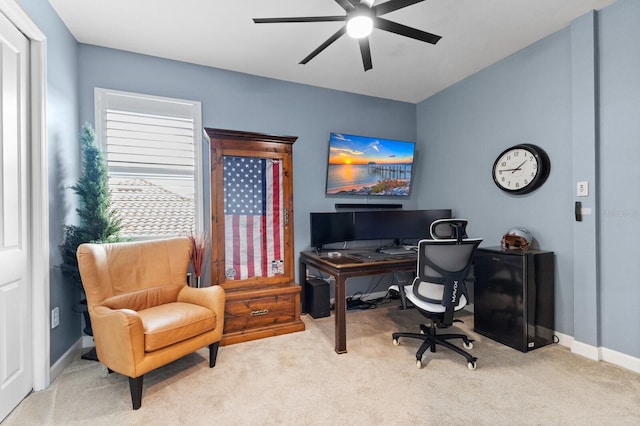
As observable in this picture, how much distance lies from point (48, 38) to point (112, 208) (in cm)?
144

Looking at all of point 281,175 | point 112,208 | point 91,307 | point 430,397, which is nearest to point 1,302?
point 91,307

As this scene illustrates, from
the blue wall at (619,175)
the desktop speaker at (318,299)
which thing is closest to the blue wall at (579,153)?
the blue wall at (619,175)

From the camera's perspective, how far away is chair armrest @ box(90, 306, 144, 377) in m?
1.82

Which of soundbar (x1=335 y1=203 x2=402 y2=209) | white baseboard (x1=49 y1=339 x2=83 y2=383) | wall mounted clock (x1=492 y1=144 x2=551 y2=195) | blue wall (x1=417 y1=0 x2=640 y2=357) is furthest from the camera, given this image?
soundbar (x1=335 y1=203 x2=402 y2=209)

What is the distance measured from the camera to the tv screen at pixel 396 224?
3617mm

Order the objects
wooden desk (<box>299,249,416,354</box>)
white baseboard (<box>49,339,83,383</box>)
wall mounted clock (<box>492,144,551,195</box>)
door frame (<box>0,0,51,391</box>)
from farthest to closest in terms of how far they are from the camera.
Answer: wall mounted clock (<box>492,144,551,195</box>) → wooden desk (<box>299,249,416,354</box>) → white baseboard (<box>49,339,83,383</box>) → door frame (<box>0,0,51,391</box>)

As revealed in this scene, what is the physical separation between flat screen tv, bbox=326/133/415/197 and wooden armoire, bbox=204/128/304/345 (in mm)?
804

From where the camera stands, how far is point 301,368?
228cm

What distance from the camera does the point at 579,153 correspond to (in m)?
2.49

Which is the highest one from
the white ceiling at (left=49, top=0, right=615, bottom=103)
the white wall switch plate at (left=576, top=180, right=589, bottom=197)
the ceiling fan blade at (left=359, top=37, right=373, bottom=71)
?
the white ceiling at (left=49, top=0, right=615, bottom=103)

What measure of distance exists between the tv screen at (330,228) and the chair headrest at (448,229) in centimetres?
123

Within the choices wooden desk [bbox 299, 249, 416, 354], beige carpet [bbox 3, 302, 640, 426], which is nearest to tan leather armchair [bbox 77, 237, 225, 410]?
beige carpet [bbox 3, 302, 640, 426]

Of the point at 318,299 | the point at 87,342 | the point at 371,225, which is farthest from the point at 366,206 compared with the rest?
the point at 87,342

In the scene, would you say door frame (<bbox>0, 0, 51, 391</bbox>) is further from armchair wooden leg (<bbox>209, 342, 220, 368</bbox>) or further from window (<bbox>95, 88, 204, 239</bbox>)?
armchair wooden leg (<bbox>209, 342, 220, 368</bbox>)
